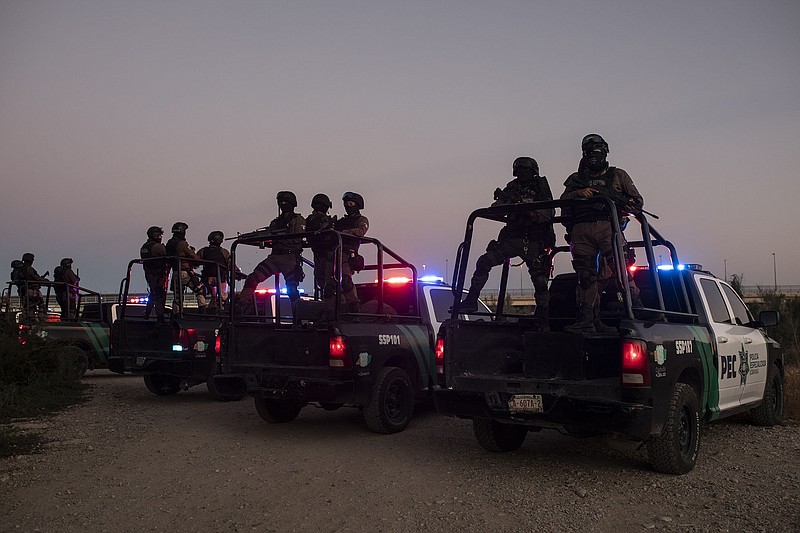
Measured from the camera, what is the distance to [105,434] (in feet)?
28.2

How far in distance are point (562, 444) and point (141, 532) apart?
4478 mm

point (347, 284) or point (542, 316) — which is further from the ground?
point (347, 284)

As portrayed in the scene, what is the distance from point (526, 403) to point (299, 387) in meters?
2.86

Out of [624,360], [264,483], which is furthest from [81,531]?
[624,360]

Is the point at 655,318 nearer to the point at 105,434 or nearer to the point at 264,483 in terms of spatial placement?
the point at 264,483

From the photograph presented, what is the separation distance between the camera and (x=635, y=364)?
5.63 m

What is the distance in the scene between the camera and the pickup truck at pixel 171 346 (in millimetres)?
10828

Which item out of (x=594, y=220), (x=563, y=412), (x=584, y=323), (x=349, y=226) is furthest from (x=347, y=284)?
(x=563, y=412)

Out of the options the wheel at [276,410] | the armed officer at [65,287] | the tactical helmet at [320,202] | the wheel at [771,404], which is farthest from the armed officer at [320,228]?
the armed officer at [65,287]

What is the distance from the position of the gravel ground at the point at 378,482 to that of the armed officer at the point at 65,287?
324 inches

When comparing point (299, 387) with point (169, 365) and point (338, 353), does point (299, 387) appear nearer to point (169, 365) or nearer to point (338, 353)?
point (338, 353)

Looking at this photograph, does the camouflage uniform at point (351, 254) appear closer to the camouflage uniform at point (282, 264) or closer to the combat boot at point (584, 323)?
the camouflage uniform at point (282, 264)

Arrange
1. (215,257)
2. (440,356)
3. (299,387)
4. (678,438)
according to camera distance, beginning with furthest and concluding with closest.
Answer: (215,257) → (299,387) → (440,356) → (678,438)

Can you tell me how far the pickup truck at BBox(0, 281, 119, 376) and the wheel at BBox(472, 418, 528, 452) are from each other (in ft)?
30.5
